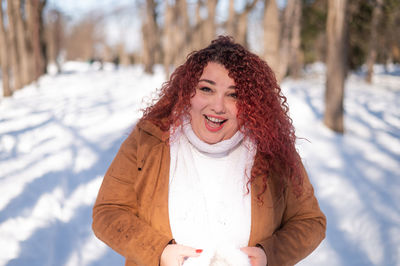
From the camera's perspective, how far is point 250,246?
65.5 inches

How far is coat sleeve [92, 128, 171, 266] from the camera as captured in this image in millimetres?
1560

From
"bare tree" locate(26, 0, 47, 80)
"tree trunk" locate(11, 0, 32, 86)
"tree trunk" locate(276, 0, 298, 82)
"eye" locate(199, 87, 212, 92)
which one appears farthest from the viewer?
"bare tree" locate(26, 0, 47, 80)

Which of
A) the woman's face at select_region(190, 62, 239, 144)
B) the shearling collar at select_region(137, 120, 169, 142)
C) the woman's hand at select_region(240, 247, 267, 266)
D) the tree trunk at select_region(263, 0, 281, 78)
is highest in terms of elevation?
the tree trunk at select_region(263, 0, 281, 78)

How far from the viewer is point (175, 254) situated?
1544mm

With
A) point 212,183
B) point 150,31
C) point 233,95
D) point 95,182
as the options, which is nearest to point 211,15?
point 150,31

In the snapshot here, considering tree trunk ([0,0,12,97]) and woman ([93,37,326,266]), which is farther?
tree trunk ([0,0,12,97])

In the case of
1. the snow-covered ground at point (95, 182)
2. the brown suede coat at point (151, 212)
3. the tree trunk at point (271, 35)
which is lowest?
the snow-covered ground at point (95, 182)

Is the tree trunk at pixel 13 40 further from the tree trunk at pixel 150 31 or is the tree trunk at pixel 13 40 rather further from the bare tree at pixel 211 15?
the tree trunk at pixel 150 31

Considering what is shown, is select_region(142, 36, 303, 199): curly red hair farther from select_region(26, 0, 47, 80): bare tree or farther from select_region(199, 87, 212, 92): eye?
select_region(26, 0, 47, 80): bare tree

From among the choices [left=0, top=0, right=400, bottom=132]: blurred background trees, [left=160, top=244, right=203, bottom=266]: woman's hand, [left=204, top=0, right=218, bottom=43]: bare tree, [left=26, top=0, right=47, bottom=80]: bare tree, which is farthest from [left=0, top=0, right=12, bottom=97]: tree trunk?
[left=160, top=244, right=203, bottom=266]: woman's hand

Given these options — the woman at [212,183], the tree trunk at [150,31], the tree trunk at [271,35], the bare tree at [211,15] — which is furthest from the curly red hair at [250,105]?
the tree trunk at [150,31]

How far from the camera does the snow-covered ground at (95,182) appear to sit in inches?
138

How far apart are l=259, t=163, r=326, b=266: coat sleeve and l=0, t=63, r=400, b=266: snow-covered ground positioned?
421mm

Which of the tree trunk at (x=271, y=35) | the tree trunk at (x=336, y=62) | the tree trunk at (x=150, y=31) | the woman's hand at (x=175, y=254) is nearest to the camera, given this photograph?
the woman's hand at (x=175, y=254)
